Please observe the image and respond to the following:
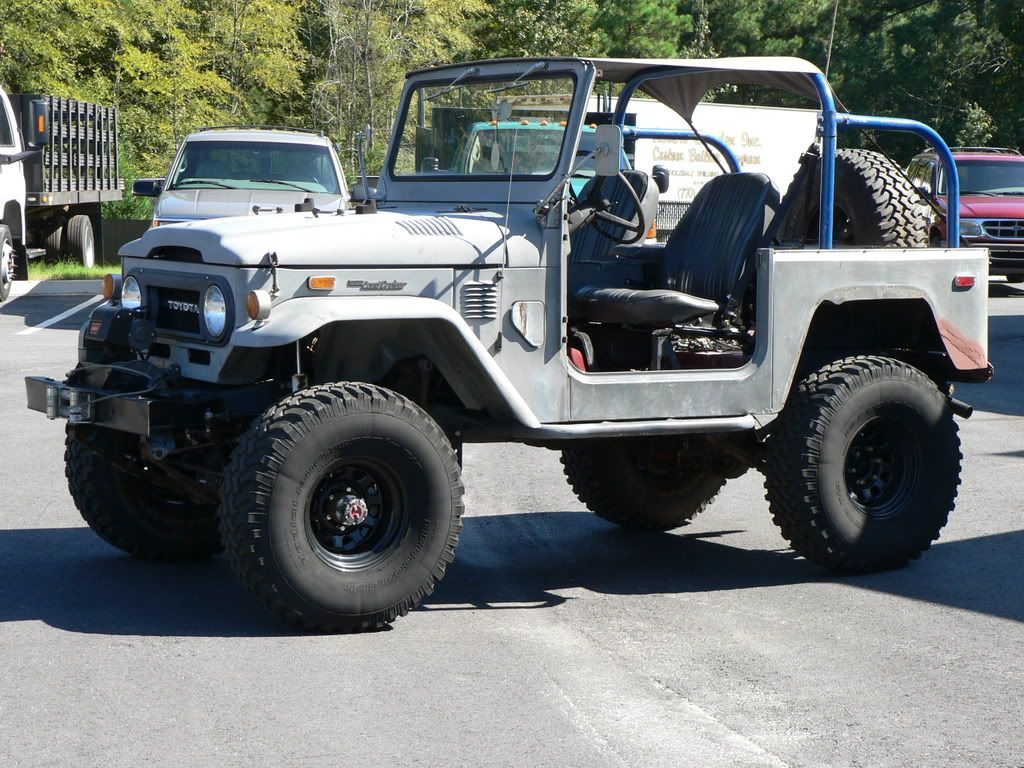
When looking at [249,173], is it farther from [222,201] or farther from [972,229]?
[972,229]

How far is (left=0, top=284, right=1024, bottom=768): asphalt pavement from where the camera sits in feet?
14.1

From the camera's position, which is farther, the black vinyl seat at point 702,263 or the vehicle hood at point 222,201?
the vehicle hood at point 222,201

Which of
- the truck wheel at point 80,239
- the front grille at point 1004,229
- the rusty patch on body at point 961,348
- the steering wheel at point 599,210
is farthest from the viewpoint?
the truck wheel at point 80,239

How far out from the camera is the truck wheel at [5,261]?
1736 cm

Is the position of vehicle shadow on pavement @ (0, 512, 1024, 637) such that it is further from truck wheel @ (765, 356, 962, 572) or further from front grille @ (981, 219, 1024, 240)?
front grille @ (981, 219, 1024, 240)

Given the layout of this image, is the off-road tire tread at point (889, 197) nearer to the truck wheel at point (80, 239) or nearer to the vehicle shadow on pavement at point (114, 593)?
the vehicle shadow on pavement at point (114, 593)

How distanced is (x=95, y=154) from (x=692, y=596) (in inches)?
736

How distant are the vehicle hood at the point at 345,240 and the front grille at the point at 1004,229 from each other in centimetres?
1681

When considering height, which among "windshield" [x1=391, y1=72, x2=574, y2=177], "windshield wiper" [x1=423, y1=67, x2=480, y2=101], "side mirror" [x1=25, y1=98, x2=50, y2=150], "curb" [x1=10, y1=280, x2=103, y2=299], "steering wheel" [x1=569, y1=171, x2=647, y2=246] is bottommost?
"curb" [x1=10, y1=280, x2=103, y2=299]

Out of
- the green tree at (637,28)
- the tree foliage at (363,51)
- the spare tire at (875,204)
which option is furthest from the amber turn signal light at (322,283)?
the green tree at (637,28)

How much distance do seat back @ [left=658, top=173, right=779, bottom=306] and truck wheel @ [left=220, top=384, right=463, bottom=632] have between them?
1705mm

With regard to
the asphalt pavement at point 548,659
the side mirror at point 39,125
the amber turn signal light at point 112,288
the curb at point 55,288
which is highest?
the side mirror at point 39,125

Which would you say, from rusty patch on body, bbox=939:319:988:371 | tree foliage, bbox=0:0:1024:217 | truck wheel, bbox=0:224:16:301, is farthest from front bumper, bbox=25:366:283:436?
tree foliage, bbox=0:0:1024:217

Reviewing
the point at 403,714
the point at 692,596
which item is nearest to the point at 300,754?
the point at 403,714
